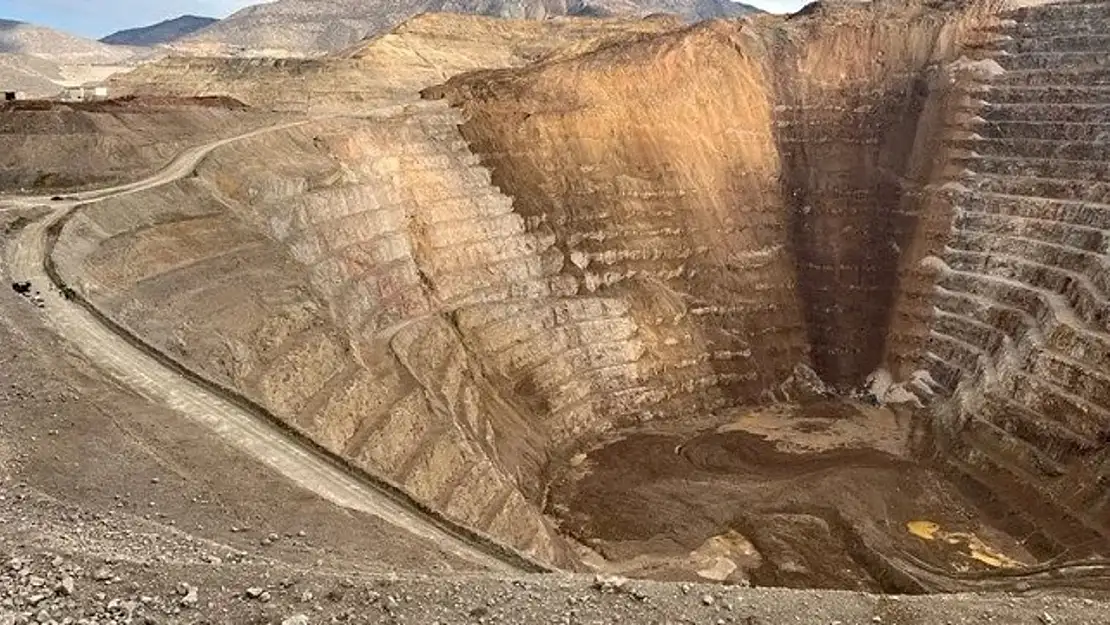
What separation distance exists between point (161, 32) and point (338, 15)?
5480 cm

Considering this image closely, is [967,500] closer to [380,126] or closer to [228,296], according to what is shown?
[228,296]

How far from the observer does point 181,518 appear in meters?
13.8

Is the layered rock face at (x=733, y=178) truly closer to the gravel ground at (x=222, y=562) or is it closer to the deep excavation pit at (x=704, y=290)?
the deep excavation pit at (x=704, y=290)

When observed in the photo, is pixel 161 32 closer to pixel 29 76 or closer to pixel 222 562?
pixel 29 76

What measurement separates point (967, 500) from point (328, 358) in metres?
22.2

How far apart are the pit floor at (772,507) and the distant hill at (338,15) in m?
100

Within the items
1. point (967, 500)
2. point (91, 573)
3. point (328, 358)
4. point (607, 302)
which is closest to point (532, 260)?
point (607, 302)

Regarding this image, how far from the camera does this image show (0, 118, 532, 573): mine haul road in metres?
16.4

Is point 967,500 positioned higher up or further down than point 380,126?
further down

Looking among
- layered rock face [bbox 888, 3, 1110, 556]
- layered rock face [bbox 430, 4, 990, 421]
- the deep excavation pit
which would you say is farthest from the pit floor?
layered rock face [bbox 430, 4, 990, 421]

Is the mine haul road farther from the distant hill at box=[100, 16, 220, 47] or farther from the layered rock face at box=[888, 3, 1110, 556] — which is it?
the distant hill at box=[100, 16, 220, 47]

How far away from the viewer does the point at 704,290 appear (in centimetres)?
4366

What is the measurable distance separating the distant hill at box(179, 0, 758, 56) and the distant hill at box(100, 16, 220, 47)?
16030 millimetres


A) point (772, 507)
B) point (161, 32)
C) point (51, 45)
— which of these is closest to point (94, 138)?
point (772, 507)
